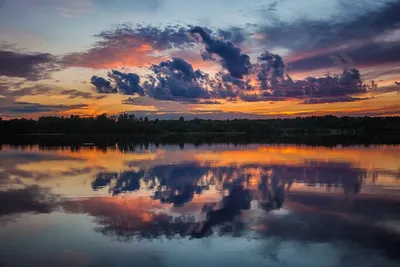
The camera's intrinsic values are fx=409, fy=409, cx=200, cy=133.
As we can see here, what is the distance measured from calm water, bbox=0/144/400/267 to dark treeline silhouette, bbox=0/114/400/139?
12976cm

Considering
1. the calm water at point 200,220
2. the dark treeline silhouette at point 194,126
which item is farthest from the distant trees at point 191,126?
the calm water at point 200,220

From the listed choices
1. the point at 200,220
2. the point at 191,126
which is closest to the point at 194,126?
the point at 191,126

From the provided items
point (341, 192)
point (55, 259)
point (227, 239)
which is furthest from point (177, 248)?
point (341, 192)

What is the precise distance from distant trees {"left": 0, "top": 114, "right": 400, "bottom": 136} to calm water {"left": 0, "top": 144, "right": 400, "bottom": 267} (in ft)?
425

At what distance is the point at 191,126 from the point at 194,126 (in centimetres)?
126

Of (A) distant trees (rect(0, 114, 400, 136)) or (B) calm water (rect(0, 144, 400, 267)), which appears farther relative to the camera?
(A) distant trees (rect(0, 114, 400, 136))

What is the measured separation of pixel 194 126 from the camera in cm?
17138

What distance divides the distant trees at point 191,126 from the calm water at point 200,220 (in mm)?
129508

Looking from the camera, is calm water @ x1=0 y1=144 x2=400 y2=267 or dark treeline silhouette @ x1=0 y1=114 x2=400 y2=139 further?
dark treeline silhouette @ x1=0 y1=114 x2=400 y2=139

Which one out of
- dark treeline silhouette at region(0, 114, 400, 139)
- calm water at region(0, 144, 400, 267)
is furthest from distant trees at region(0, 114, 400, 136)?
calm water at region(0, 144, 400, 267)

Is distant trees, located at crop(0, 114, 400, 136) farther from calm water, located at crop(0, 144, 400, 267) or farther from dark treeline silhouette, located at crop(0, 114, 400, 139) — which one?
calm water, located at crop(0, 144, 400, 267)

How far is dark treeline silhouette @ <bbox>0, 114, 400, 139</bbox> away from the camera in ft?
484

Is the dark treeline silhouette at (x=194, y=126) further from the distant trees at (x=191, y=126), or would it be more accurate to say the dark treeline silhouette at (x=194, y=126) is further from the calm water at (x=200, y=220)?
the calm water at (x=200, y=220)

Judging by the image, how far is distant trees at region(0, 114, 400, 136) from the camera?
5812 inches
